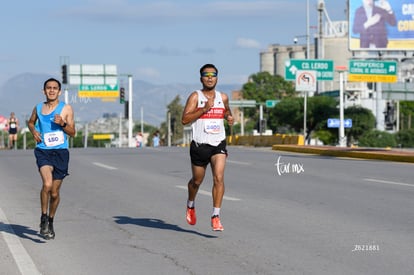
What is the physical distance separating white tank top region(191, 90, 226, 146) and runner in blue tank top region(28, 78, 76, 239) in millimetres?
1374

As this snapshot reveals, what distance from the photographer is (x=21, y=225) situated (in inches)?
466

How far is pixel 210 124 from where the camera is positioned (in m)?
10.4

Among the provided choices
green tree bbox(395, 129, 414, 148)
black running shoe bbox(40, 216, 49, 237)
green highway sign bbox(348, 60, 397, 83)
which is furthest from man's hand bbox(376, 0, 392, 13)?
black running shoe bbox(40, 216, 49, 237)

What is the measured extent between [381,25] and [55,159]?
53506 mm

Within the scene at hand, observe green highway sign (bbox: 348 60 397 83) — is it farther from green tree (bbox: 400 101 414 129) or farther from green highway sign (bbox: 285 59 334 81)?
green tree (bbox: 400 101 414 129)

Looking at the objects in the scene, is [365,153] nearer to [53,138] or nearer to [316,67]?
[53,138]

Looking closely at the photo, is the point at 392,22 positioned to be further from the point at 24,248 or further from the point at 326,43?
the point at 326,43

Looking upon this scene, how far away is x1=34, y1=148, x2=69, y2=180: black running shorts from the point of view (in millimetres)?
10203

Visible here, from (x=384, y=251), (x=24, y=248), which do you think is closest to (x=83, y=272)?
(x=24, y=248)

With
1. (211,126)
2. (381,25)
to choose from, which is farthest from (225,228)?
(381,25)

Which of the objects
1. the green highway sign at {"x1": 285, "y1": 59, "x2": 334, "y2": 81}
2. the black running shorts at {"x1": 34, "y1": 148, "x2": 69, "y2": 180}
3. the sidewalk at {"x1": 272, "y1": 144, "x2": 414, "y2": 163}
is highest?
the green highway sign at {"x1": 285, "y1": 59, "x2": 334, "y2": 81}

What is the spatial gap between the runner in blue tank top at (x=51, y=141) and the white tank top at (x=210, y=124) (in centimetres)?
137

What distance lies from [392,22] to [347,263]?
54214 millimetres

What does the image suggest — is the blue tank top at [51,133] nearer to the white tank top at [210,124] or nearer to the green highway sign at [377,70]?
the white tank top at [210,124]
